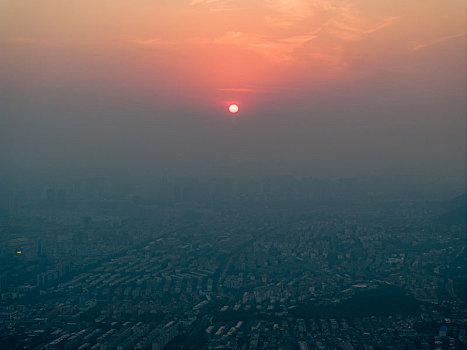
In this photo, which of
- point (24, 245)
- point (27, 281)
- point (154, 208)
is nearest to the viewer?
point (27, 281)

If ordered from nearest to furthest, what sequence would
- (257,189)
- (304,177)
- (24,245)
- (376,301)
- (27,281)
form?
(376,301)
(27,281)
(24,245)
(257,189)
(304,177)

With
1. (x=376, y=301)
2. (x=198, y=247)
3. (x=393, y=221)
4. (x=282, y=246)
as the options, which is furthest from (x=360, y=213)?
(x=376, y=301)

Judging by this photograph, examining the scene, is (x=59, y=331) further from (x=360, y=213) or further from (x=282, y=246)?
(x=360, y=213)

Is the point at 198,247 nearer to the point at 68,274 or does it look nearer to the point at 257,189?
the point at 68,274

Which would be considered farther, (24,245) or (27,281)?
(24,245)

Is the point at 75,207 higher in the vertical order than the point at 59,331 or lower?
higher

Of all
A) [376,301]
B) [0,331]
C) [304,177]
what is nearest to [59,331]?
[0,331]
